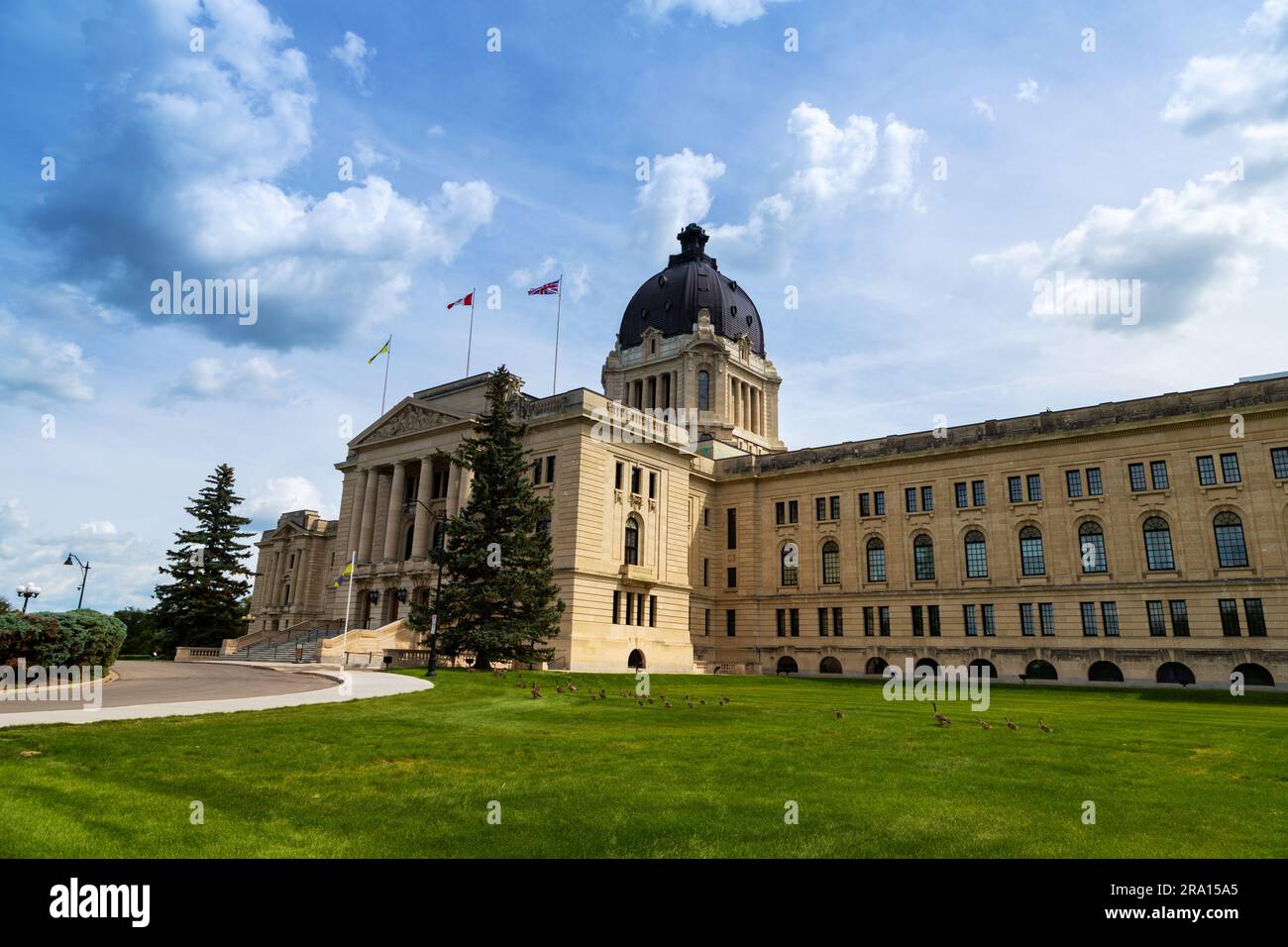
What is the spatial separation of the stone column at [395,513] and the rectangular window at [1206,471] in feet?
168

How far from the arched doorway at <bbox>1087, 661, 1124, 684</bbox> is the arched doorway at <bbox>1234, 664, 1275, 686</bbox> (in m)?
5.71

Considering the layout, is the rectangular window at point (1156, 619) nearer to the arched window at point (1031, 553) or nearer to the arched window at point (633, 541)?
the arched window at point (1031, 553)

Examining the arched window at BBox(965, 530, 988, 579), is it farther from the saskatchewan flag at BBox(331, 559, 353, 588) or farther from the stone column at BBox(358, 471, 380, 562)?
the stone column at BBox(358, 471, 380, 562)

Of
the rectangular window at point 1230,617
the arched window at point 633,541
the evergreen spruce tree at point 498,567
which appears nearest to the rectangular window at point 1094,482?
the rectangular window at point 1230,617

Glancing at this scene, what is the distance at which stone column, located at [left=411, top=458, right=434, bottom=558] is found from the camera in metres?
56.6

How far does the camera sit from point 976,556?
2106 inches

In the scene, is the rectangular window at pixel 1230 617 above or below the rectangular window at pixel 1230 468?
below

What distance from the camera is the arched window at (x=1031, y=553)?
167 ft

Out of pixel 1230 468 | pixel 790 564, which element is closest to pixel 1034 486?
pixel 1230 468

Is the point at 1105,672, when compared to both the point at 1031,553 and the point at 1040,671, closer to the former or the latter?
the point at 1040,671

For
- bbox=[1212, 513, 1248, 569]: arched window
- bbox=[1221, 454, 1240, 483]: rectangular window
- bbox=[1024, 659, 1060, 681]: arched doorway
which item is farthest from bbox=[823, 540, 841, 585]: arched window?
bbox=[1221, 454, 1240, 483]: rectangular window
